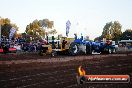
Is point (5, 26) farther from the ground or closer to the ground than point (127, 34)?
farther from the ground

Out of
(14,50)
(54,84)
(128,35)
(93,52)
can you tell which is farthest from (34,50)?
(128,35)

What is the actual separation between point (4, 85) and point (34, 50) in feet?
94.0

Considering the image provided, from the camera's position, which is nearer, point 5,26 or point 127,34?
point 5,26

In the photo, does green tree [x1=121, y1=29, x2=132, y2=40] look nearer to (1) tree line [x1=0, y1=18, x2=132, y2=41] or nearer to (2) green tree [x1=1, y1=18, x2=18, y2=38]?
(1) tree line [x1=0, y1=18, x2=132, y2=41]

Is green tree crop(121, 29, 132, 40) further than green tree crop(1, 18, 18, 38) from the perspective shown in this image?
Yes

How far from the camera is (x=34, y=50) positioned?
127ft

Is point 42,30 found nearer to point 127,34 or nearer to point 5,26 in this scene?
point 5,26

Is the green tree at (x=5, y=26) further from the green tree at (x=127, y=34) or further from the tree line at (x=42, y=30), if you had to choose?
the green tree at (x=127, y=34)


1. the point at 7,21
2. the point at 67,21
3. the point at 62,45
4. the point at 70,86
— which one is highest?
the point at 7,21

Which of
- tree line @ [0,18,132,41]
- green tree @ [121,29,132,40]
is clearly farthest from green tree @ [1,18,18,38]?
green tree @ [121,29,132,40]

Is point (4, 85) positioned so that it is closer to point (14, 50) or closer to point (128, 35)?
point (14, 50)

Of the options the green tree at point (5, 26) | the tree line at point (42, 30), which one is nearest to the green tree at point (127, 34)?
the tree line at point (42, 30)

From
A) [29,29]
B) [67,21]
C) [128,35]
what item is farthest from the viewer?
[128,35]

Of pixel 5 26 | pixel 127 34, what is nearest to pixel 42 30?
pixel 5 26
